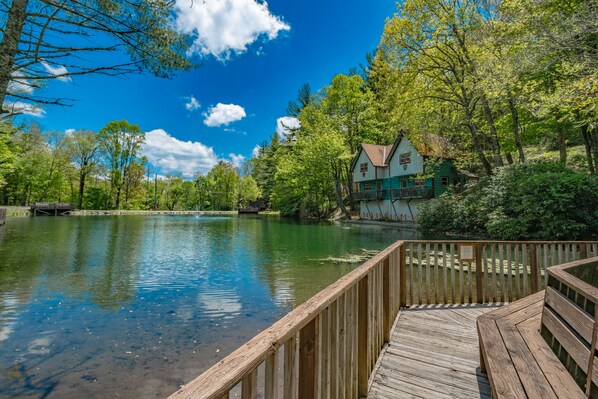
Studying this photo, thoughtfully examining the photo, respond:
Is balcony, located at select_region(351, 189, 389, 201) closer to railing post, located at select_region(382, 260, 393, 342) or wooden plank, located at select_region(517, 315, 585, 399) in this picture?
railing post, located at select_region(382, 260, 393, 342)

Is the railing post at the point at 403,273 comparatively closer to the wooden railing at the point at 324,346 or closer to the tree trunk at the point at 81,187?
the wooden railing at the point at 324,346

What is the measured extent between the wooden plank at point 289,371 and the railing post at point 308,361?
0.16 m

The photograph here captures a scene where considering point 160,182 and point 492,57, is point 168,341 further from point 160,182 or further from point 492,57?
point 160,182

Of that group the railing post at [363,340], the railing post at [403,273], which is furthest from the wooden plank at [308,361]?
the railing post at [403,273]

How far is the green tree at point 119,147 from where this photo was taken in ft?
146

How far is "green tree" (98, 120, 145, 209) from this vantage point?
146 feet

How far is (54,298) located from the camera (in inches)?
265

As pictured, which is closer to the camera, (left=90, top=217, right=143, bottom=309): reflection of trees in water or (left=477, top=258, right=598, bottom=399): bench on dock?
(left=477, top=258, right=598, bottom=399): bench on dock

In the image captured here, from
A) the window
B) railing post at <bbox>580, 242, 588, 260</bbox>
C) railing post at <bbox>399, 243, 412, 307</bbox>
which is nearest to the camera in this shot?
railing post at <bbox>399, 243, 412, 307</bbox>

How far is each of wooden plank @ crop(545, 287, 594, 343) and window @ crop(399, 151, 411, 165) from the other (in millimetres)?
27559

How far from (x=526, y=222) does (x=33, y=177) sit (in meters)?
49.0

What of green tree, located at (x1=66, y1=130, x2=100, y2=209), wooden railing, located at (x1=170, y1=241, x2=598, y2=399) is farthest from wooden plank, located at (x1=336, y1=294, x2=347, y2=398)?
green tree, located at (x1=66, y1=130, x2=100, y2=209)

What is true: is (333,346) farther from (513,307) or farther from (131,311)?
(131,311)

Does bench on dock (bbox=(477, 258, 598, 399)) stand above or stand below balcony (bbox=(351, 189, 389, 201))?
below
